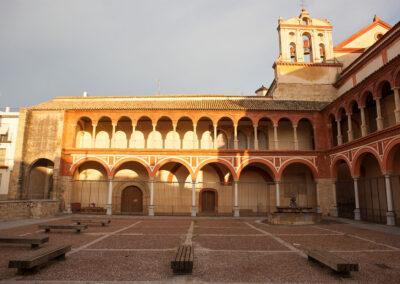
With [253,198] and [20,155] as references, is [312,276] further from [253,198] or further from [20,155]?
[20,155]

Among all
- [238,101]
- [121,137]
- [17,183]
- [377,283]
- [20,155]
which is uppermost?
[238,101]

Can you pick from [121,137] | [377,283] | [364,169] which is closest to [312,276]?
[377,283]

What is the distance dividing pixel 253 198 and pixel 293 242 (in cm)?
1498

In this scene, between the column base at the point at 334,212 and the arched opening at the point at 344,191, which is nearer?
the column base at the point at 334,212

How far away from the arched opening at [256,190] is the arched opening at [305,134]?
3781mm

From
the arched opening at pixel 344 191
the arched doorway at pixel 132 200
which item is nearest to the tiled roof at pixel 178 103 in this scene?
the arched opening at pixel 344 191

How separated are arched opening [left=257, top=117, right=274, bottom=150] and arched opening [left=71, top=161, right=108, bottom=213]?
43.6ft

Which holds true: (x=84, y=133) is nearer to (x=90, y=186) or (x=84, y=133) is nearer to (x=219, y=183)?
(x=90, y=186)

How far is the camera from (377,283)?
5.77 m

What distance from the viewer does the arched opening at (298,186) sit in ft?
80.8

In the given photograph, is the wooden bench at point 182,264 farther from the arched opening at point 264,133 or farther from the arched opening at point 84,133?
the arched opening at point 84,133

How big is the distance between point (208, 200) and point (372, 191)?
1228cm

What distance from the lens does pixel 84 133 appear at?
26234 millimetres

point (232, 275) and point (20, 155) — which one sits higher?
point (20, 155)
